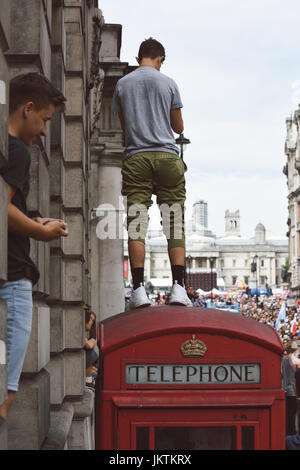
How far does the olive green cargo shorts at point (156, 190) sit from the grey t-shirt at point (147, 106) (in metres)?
0.09

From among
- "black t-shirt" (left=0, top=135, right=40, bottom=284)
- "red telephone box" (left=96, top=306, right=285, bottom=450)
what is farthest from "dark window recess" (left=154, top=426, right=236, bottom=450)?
"black t-shirt" (left=0, top=135, right=40, bottom=284)

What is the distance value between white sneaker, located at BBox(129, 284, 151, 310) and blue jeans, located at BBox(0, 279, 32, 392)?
43.3 inches

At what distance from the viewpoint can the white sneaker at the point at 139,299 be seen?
4.94 metres

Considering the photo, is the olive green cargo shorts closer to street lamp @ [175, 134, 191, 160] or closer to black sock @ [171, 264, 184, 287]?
black sock @ [171, 264, 184, 287]

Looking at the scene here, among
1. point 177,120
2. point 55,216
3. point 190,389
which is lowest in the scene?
point 190,389

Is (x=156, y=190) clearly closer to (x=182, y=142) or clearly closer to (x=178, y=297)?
(x=178, y=297)

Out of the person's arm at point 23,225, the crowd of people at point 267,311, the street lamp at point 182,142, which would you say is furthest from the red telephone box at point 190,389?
the street lamp at point 182,142

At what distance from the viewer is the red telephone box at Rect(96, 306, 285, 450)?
4000mm

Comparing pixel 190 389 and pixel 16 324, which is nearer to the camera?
pixel 16 324

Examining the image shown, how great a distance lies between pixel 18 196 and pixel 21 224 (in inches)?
6.8

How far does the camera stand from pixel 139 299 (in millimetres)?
4957

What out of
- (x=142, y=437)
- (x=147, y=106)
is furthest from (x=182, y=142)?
(x=142, y=437)
